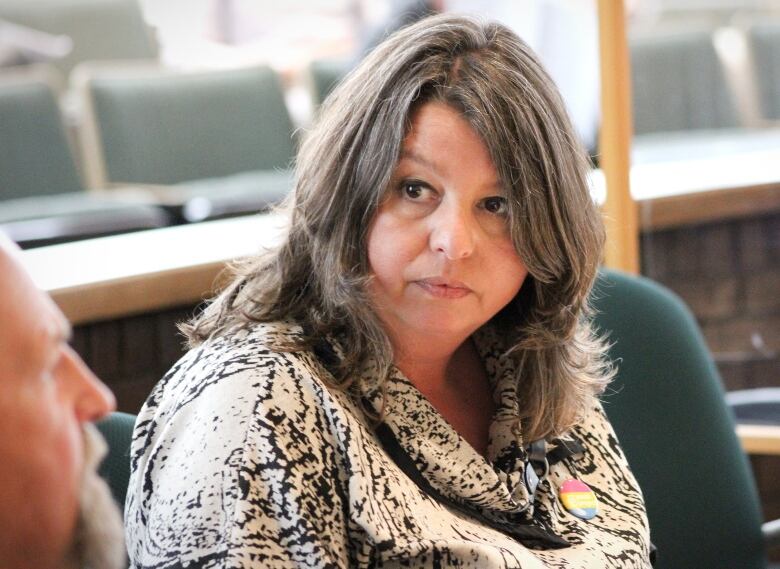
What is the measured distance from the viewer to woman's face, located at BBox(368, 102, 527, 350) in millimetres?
1019

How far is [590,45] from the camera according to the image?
3.05 metres

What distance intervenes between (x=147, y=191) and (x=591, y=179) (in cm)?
220

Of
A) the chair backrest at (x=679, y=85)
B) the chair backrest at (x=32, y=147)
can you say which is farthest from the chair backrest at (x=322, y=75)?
the chair backrest at (x=679, y=85)

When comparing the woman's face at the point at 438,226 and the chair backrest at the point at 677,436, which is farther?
the chair backrest at the point at 677,436

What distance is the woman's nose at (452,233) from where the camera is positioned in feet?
3.27

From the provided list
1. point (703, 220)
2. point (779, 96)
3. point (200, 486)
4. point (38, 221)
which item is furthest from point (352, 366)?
point (38, 221)

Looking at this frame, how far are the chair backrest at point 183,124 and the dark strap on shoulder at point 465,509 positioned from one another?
233 centimetres

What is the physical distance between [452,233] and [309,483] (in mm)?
271

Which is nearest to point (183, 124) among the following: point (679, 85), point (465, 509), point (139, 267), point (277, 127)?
point (277, 127)

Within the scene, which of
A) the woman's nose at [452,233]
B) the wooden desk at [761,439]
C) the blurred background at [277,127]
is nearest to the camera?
the woman's nose at [452,233]

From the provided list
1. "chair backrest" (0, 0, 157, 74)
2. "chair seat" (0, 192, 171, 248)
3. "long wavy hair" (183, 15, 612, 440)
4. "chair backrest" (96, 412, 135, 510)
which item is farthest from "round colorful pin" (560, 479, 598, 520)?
"chair backrest" (0, 0, 157, 74)

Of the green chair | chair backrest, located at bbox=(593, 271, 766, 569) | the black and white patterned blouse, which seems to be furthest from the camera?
the green chair

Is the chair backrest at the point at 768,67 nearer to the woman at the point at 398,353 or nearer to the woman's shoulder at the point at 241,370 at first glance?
the woman at the point at 398,353

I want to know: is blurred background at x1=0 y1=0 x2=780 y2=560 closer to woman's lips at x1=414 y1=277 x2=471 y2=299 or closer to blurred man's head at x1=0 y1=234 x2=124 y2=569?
woman's lips at x1=414 y1=277 x2=471 y2=299
